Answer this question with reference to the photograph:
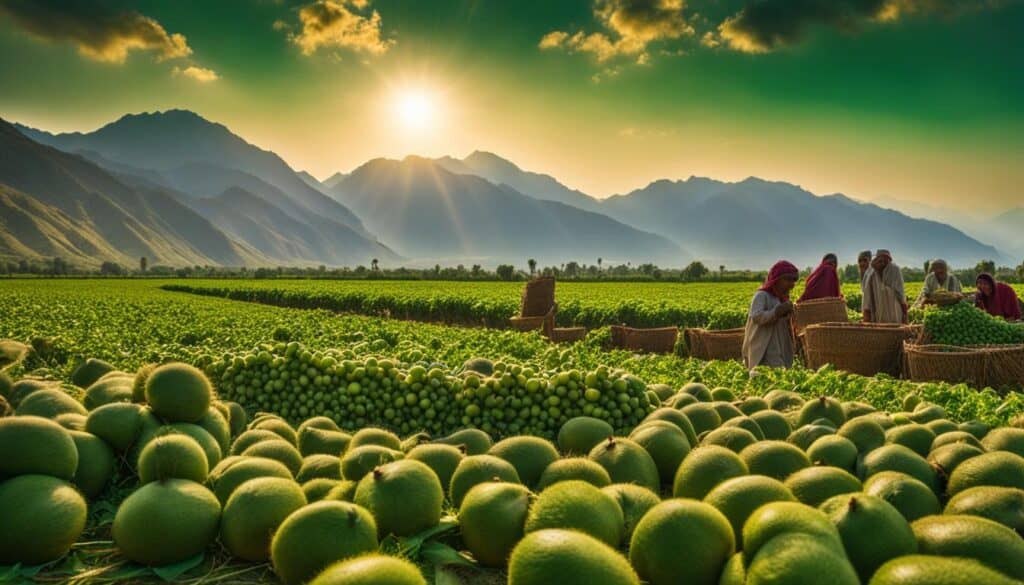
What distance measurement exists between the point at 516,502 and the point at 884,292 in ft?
48.1

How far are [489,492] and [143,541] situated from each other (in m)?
1.27

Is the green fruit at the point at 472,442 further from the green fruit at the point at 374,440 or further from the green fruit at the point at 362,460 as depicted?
the green fruit at the point at 362,460

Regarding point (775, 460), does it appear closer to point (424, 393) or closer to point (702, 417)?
point (702, 417)

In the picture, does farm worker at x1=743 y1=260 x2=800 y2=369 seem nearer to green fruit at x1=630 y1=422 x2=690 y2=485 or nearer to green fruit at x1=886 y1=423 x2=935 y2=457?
green fruit at x1=886 y1=423 x2=935 y2=457

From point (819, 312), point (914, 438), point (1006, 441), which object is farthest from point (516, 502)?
point (819, 312)

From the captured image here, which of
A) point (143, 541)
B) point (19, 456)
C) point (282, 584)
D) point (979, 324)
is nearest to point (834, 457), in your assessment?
point (282, 584)

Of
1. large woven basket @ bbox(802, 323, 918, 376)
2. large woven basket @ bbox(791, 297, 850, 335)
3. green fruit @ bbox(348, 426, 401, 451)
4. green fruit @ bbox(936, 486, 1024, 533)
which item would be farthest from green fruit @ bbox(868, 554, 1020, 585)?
large woven basket @ bbox(791, 297, 850, 335)

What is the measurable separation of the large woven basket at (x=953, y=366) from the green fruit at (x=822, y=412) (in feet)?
24.1

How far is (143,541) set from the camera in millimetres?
2551

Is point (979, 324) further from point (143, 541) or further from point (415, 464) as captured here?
point (143, 541)

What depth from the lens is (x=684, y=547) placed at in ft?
6.77

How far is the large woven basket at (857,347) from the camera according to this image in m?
11.5

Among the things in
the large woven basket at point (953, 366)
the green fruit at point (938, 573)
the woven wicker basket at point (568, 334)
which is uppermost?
the green fruit at point (938, 573)

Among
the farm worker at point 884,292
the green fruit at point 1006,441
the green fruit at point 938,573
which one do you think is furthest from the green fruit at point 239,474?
the farm worker at point 884,292
